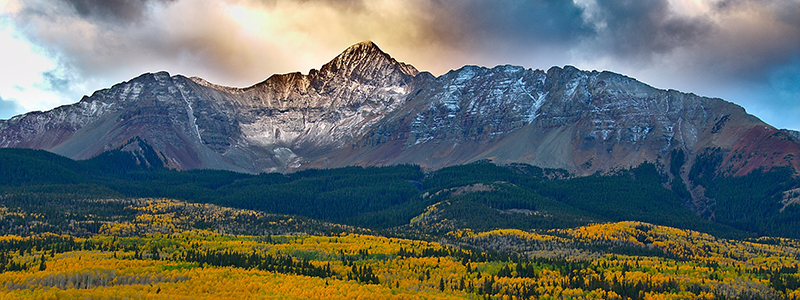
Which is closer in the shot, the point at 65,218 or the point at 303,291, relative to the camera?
the point at 303,291

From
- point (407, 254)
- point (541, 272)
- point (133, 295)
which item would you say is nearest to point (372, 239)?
point (407, 254)

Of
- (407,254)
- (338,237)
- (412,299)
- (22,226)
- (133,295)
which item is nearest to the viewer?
(133,295)

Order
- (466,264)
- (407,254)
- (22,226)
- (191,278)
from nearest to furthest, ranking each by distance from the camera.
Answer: (191,278) → (466,264) → (407,254) → (22,226)

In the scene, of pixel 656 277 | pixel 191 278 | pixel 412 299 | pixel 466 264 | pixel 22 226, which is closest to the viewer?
pixel 412 299

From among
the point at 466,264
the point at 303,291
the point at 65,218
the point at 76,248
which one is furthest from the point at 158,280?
the point at 65,218

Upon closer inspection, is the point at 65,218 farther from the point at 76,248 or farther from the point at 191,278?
the point at 191,278

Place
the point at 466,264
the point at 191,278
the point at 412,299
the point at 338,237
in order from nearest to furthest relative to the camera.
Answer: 1. the point at 412,299
2. the point at 191,278
3. the point at 466,264
4. the point at 338,237

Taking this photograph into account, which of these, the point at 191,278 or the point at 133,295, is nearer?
the point at 133,295

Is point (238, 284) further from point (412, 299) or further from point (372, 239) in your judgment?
point (372, 239)

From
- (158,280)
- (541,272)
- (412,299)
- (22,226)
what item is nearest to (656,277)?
→ (541,272)
